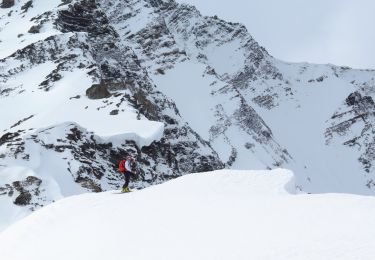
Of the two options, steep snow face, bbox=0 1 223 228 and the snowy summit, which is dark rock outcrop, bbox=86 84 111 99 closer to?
steep snow face, bbox=0 1 223 228

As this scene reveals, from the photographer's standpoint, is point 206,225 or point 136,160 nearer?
point 206,225

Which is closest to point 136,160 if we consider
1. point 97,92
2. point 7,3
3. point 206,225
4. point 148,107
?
point 97,92

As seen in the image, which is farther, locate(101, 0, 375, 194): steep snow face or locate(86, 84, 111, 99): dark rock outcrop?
locate(101, 0, 375, 194): steep snow face

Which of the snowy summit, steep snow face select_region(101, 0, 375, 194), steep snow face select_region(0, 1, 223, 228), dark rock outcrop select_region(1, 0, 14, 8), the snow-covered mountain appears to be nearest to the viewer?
the snowy summit

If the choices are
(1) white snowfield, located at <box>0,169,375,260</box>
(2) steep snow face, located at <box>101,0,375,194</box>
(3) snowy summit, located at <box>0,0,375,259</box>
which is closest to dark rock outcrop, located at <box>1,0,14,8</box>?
(3) snowy summit, located at <box>0,0,375,259</box>

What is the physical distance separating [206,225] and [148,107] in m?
52.4

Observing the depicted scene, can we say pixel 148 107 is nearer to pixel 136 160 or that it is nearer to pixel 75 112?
pixel 75 112

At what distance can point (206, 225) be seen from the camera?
14.7 meters

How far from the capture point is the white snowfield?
39.2 feet

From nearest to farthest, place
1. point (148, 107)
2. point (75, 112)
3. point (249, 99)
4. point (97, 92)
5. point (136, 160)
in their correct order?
point (136, 160), point (75, 112), point (97, 92), point (148, 107), point (249, 99)

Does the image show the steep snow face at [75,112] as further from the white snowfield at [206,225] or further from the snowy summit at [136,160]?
the white snowfield at [206,225]

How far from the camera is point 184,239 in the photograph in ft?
44.7

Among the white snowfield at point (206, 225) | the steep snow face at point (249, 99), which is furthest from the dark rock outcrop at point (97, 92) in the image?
the steep snow face at point (249, 99)

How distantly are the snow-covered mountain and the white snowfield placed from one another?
39.2ft
